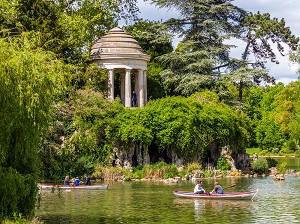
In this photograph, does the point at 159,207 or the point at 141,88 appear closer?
the point at 159,207

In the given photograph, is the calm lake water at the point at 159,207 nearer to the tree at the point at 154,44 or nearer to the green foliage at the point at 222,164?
the green foliage at the point at 222,164

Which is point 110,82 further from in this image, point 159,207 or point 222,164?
point 159,207

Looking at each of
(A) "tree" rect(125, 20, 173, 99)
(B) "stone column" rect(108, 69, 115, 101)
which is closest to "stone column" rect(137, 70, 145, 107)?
(B) "stone column" rect(108, 69, 115, 101)

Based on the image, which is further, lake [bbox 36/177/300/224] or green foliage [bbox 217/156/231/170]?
green foliage [bbox 217/156/231/170]

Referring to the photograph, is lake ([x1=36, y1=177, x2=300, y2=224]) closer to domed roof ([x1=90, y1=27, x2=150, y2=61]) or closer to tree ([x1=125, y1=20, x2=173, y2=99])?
domed roof ([x1=90, y1=27, x2=150, y2=61])

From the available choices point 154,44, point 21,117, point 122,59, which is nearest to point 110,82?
point 122,59

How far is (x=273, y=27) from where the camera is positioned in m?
61.8

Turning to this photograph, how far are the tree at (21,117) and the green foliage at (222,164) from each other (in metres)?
31.6

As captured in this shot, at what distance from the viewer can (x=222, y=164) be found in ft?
174

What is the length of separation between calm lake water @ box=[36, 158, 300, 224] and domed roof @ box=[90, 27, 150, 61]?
14.9 m

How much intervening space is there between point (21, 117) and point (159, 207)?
11577 millimetres

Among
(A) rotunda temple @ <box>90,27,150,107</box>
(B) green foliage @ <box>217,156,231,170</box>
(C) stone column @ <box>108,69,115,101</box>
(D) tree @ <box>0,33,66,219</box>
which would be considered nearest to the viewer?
(D) tree @ <box>0,33,66,219</box>

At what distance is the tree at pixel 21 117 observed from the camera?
2042cm

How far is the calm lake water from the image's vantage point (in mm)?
26781
